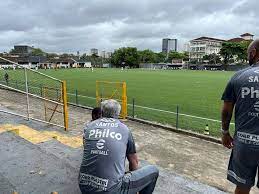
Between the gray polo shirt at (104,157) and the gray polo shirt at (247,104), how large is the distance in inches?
47.0

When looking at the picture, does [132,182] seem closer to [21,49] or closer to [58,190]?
[58,190]

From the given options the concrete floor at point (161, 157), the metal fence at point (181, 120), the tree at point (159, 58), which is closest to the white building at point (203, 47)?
the tree at point (159, 58)

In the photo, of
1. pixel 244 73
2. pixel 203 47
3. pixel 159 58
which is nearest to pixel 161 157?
pixel 244 73

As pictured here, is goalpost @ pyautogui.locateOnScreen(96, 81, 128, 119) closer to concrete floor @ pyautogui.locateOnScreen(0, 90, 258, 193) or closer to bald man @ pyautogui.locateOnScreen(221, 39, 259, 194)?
concrete floor @ pyautogui.locateOnScreen(0, 90, 258, 193)

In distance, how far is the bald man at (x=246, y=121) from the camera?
9.61 feet

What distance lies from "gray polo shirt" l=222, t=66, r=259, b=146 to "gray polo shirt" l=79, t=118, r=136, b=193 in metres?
1.19

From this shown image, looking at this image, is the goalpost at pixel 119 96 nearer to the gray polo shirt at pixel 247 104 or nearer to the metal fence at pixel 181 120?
the metal fence at pixel 181 120

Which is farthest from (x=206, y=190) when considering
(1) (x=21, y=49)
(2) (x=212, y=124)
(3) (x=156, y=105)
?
(1) (x=21, y=49)

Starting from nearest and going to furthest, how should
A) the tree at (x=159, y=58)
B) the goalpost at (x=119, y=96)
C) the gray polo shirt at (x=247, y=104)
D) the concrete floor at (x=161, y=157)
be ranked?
1. the gray polo shirt at (x=247, y=104)
2. the concrete floor at (x=161, y=157)
3. the goalpost at (x=119, y=96)
4. the tree at (x=159, y=58)

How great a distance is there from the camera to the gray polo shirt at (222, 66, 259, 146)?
2916 mm

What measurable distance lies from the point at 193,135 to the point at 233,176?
7.08 m

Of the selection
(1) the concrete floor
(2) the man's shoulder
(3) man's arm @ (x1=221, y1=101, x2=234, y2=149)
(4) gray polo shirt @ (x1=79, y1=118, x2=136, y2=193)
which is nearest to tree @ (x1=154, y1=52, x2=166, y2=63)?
(1) the concrete floor

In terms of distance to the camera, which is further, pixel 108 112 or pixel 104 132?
pixel 108 112

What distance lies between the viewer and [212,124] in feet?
38.7
